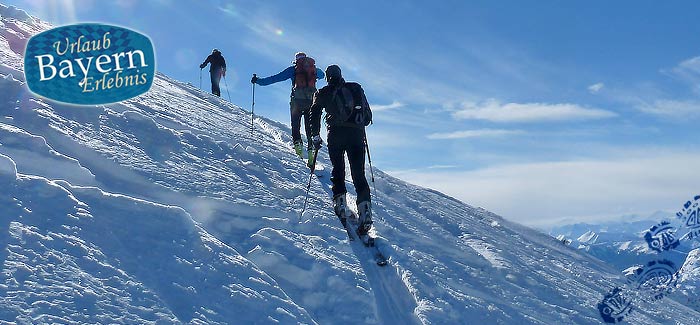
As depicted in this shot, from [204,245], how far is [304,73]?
23.8ft

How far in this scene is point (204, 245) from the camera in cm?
553

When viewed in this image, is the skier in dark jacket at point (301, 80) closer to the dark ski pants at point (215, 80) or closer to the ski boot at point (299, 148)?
the ski boot at point (299, 148)

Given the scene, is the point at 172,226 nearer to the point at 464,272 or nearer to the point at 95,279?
the point at 95,279

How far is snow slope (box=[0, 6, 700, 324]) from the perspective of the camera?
4.43 m

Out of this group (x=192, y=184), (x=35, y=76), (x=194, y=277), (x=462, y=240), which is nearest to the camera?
(x=194, y=277)

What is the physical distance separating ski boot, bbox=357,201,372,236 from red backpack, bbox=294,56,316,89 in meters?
4.97

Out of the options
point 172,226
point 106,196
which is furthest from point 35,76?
point 172,226

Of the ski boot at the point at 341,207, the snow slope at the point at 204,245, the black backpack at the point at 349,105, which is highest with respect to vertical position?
the black backpack at the point at 349,105

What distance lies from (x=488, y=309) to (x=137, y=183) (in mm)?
5123

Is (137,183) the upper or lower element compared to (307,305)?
upper

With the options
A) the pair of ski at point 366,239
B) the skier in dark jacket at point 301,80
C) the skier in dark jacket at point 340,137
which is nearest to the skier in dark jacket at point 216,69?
the skier in dark jacket at point 301,80

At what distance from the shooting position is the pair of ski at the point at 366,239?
23.9 ft

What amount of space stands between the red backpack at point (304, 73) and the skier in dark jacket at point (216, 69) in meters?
12.6

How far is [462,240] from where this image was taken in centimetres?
1069
